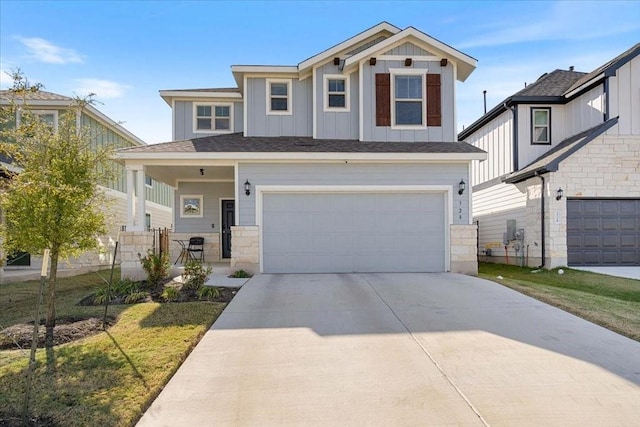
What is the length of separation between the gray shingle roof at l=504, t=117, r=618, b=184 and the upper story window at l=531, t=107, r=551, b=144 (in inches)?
19.7

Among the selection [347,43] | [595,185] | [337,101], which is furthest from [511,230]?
[347,43]

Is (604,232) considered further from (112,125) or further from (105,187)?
(112,125)

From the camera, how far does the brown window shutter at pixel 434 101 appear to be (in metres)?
11.8

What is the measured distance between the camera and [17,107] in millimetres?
5785

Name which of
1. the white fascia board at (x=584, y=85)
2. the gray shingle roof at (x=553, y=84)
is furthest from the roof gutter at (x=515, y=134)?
the white fascia board at (x=584, y=85)

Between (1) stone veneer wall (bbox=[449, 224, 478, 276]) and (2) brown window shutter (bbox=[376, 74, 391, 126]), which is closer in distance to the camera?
(1) stone veneer wall (bbox=[449, 224, 478, 276])

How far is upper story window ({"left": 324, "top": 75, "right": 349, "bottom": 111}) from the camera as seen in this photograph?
12.0 metres

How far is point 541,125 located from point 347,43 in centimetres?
764

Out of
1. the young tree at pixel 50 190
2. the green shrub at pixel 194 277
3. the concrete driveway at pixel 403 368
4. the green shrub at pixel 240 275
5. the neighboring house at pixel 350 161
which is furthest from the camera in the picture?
the neighboring house at pixel 350 161

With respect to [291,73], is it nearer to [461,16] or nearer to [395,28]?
[395,28]

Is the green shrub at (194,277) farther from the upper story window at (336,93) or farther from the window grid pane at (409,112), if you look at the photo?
the window grid pane at (409,112)

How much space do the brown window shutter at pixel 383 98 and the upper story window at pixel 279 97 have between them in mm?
2487

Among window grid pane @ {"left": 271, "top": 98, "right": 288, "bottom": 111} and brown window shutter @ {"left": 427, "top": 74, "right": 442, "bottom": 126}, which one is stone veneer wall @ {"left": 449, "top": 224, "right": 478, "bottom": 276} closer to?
Answer: brown window shutter @ {"left": 427, "top": 74, "right": 442, "bottom": 126}

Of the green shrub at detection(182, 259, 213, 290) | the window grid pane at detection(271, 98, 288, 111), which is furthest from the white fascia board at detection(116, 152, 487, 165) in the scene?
the green shrub at detection(182, 259, 213, 290)
